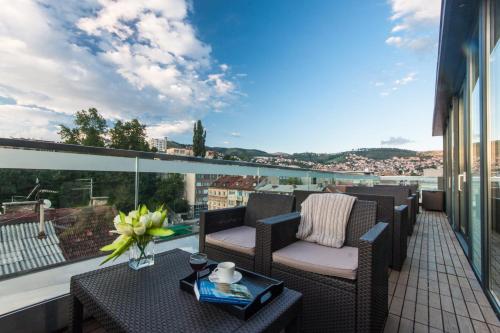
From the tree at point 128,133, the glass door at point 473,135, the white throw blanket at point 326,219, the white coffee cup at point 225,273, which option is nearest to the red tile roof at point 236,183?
the white throw blanket at point 326,219

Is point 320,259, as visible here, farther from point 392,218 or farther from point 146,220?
point 392,218

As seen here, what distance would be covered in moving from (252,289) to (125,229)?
0.76 meters

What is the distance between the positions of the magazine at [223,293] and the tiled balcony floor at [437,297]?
1.46 metres

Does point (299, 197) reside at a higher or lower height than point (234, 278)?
higher

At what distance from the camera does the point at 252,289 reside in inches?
46.2

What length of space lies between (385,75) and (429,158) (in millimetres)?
5554

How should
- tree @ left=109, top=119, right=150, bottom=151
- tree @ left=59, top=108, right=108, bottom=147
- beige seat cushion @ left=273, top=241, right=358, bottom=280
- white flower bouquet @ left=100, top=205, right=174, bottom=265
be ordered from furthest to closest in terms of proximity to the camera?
tree @ left=109, top=119, right=150, bottom=151 < tree @ left=59, top=108, right=108, bottom=147 < beige seat cushion @ left=273, top=241, right=358, bottom=280 < white flower bouquet @ left=100, top=205, right=174, bottom=265

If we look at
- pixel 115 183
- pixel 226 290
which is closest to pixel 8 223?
pixel 115 183

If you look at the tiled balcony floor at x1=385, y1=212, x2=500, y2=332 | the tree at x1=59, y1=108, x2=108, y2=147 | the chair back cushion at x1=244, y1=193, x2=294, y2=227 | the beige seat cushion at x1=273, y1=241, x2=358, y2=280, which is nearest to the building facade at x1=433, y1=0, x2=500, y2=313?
the tiled balcony floor at x1=385, y1=212, x2=500, y2=332

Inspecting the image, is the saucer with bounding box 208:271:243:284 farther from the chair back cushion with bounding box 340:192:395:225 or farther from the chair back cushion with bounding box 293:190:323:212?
the chair back cushion with bounding box 340:192:395:225

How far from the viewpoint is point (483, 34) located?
8.16ft

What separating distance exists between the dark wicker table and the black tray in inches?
0.8

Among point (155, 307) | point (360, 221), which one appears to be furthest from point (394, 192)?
point (155, 307)

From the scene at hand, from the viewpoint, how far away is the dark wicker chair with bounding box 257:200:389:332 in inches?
56.0
